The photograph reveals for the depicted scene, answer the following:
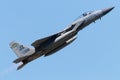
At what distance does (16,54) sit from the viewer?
54.9m

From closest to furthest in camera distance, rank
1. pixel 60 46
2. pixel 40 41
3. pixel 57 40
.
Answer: pixel 57 40 < pixel 40 41 < pixel 60 46

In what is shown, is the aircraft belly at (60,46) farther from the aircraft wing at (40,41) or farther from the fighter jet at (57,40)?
the aircraft wing at (40,41)

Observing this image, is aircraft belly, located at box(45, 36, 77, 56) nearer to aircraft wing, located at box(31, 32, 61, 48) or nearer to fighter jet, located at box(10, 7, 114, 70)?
fighter jet, located at box(10, 7, 114, 70)

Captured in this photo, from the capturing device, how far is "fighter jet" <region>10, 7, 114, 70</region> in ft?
165

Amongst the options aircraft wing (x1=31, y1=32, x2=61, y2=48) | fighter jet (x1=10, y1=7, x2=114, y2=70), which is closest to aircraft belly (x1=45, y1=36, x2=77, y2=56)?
fighter jet (x1=10, y1=7, x2=114, y2=70)

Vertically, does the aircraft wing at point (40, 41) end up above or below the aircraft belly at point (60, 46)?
above

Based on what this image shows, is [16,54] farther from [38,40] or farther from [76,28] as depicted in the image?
[76,28]

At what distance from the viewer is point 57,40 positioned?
49938 millimetres

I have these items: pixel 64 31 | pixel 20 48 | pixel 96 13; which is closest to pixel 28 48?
pixel 20 48

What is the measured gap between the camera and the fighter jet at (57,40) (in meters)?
50.2

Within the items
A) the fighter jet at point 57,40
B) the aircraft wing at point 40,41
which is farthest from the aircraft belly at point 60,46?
the aircraft wing at point 40,41

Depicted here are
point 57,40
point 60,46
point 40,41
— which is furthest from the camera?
point 60,46

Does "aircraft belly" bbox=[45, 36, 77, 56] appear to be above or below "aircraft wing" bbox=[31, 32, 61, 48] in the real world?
below

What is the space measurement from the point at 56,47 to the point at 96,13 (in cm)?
699
